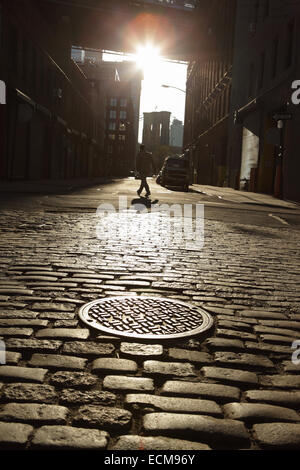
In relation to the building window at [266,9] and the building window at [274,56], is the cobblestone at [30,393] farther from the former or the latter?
the building window at [266,9]

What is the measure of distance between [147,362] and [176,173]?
29723 millimetres

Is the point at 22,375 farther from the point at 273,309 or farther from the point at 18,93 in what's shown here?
the point at 18,93

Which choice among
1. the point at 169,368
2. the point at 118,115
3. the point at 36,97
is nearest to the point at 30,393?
the point at 169,368

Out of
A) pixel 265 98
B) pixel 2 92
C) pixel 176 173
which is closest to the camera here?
pixel 2 92

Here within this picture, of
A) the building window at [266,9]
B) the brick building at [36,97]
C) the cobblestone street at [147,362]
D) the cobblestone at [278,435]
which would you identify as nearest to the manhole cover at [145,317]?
the cobblestone street at [147,362]

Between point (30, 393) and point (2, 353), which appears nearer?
point (30, 393)

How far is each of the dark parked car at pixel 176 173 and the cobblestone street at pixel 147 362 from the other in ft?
83.5

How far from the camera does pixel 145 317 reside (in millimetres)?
3729

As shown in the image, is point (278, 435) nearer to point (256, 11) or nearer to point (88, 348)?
point (88, 348)

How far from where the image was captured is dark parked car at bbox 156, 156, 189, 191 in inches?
1244

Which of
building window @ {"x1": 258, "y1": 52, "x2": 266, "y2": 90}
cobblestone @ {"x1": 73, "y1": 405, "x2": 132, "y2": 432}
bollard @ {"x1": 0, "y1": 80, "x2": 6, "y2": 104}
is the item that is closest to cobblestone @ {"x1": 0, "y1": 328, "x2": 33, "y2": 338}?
cobblestone @ {"x1": 73, "y1": 405, "x2": 132, "y2": 432}

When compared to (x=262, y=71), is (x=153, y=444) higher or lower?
lower

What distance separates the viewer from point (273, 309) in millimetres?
4301

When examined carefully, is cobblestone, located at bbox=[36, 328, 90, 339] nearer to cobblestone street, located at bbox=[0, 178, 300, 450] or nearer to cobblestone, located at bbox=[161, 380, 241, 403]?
cobblestone street, located at bbox=[0, 178, 300, 450]
